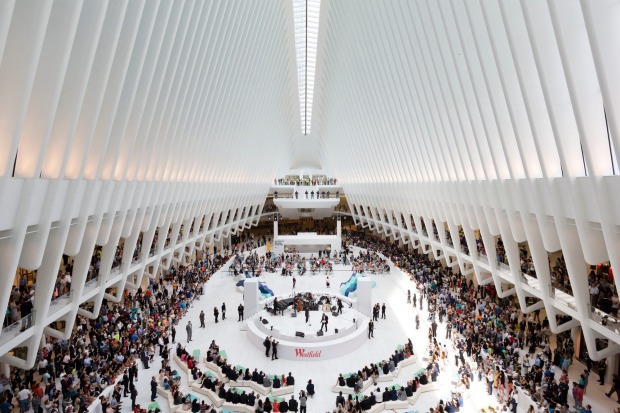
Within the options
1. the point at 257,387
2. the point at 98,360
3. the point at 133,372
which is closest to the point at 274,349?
the point at 257,387

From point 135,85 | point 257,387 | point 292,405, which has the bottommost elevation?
point 292,405

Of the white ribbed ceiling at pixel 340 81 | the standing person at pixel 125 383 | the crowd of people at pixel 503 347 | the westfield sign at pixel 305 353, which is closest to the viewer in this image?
the white ribbed ceiling at pixel 340 81

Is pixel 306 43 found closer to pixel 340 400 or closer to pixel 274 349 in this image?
pixel 274 349

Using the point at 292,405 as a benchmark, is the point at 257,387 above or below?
above

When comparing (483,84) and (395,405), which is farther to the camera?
(395,405)

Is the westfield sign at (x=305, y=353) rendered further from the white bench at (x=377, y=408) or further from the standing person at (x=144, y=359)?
the standing person at (x=144, y=359)

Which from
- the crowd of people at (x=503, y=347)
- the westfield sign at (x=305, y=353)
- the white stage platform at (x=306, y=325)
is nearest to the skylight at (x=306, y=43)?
the crowd of people at (x=503, y=347)

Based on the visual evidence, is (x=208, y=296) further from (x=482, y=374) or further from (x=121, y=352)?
(x=482, y=374)
